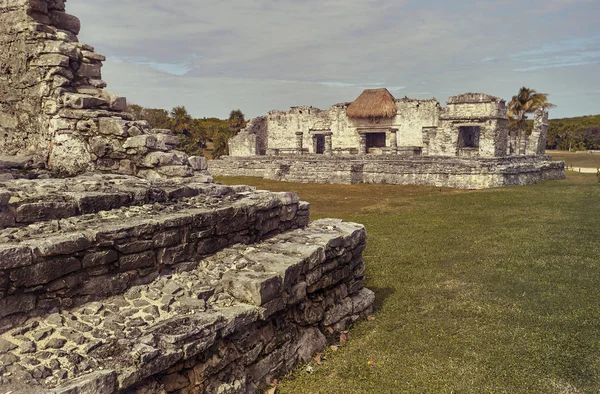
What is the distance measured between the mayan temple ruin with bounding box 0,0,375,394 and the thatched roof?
25.6 metres

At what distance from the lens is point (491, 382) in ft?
14.6

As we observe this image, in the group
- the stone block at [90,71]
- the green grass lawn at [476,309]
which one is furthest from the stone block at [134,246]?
the stone block at [90,71]

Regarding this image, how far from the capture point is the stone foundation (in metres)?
19.4

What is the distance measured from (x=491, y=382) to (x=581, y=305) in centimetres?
273

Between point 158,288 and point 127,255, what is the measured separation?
45cm

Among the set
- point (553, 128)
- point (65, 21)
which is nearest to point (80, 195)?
point (65, 21)

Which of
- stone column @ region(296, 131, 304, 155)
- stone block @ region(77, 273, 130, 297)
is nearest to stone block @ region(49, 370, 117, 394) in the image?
stone block @ region(77, 273, 130, 297)

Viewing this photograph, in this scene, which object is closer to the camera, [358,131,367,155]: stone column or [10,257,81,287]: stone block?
[10,257,81,287]: stone block

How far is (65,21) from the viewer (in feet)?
23.2

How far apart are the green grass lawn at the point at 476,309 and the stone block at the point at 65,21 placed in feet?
21.3

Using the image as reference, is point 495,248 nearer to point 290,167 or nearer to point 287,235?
point 287,235

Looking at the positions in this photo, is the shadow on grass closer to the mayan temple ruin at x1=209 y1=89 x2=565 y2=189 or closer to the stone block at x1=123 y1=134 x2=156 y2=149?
the stone block at x1=123 y1=134 x2=156 y2=149

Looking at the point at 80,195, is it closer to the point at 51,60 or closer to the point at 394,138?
the point at 51,60

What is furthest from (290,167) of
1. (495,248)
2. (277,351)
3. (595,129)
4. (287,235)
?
(595,129)
